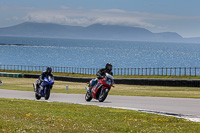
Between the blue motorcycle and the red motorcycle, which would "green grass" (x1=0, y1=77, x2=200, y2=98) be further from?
the blue motorcycle

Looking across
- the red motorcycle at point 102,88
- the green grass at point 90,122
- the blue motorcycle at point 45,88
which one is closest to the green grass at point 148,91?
the red motorcycle at point 102,88

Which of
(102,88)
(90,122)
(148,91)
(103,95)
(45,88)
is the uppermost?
(90,122)

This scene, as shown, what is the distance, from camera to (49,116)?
549 inches

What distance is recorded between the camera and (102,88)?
68.4 ft

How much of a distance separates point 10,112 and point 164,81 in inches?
1239

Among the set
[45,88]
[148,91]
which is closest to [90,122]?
[45,88]

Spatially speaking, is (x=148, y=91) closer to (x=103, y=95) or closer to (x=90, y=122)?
(x=103, y=95)

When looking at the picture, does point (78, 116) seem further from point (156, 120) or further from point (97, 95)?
point (97, 95)

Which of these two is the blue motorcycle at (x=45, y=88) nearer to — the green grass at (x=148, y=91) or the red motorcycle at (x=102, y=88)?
the red motorcycle at (x=102, y=88)

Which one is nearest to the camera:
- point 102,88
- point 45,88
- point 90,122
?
point 90,122

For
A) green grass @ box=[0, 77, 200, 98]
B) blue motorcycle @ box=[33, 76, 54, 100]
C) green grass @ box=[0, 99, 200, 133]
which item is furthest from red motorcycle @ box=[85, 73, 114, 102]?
green grass @ box=[0, 77, 200, 98]

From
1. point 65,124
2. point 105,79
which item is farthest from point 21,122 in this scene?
point 105,79

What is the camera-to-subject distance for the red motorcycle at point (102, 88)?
2014 centimetres

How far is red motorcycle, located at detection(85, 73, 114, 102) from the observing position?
66.1 ft
